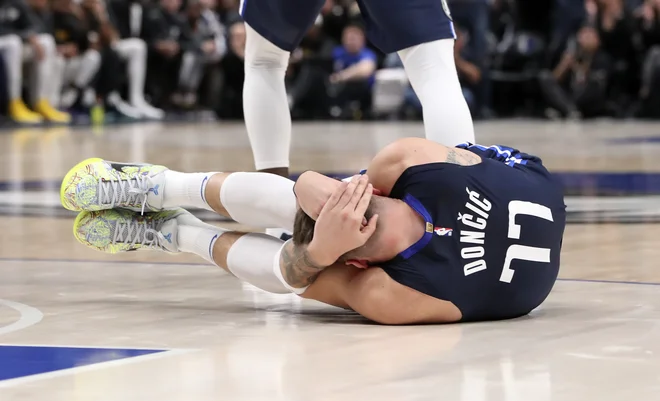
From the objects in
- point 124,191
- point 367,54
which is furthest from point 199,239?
point 367,54

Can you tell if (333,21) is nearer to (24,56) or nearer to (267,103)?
(24,56)

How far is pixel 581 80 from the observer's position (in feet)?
45.9

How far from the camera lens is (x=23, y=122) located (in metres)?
13.7

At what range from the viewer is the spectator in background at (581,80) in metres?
13.8

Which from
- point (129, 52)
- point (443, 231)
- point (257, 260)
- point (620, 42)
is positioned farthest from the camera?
point (129, 52)

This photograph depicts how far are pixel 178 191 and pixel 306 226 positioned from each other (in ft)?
1.75

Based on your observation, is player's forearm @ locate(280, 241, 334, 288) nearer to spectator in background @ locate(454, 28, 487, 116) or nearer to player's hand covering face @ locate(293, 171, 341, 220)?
player's hand covering face @ locate(293, 171, 341, 220)

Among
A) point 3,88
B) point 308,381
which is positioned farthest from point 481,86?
point 308,381

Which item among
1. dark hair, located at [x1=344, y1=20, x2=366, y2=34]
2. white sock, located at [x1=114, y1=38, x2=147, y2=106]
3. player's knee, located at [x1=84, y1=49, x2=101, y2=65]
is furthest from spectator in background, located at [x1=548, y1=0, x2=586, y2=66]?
player's knee, located at [x1=84, y1=49, x2=101, y2=65]

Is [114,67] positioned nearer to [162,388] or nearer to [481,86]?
[481,86]

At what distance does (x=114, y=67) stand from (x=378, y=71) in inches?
123

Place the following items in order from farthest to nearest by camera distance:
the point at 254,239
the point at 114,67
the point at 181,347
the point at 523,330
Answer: the point at 114,67
the point at 254,239
the point at 523,330
the point at 181,347

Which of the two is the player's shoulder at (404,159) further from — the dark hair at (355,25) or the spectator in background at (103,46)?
the spectator in background at (103,46)

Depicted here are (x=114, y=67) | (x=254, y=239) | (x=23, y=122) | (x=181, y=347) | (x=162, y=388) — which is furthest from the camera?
(x=114, y=67)
